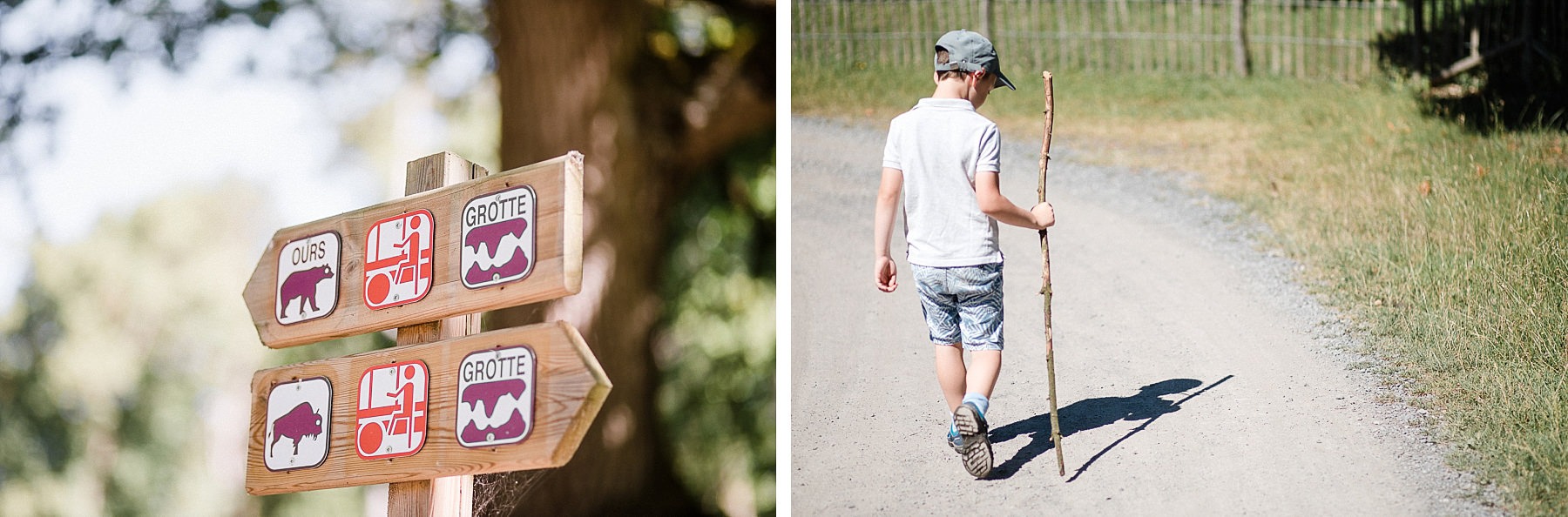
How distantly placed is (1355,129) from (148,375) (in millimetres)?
6748

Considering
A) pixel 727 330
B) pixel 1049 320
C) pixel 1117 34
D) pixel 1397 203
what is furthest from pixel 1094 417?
pixel 727 330

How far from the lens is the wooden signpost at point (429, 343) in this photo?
1502mm

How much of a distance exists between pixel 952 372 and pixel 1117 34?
3.69ft

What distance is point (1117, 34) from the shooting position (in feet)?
9.06

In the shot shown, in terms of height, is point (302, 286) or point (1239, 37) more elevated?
point (1239, 37)

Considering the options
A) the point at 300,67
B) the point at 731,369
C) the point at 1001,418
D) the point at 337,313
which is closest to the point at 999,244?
the point at 1001,418

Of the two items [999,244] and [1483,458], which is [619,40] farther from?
[1483,458]

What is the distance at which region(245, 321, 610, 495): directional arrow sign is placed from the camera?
1.47 meters

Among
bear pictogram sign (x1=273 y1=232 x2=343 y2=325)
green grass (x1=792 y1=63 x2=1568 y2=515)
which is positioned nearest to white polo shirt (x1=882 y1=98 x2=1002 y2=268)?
green grass (x1=792 y1=63 x2=1568 y2=515)

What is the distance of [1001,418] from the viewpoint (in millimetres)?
2131

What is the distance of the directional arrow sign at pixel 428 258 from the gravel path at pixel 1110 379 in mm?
942

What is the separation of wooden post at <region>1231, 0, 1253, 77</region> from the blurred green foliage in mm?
1373

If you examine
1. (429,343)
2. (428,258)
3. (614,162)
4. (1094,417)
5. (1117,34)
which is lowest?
(1094,417)

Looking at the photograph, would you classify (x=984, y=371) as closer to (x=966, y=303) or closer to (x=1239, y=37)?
(x=966, y=303)
